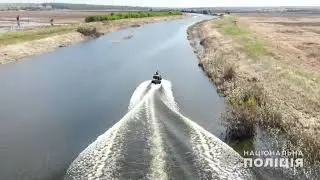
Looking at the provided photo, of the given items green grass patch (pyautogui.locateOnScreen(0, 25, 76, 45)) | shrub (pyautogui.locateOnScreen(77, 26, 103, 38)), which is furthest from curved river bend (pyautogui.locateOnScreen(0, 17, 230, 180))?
shrub (pyautogui.locateOnScreen(77, 26, 103, 38))

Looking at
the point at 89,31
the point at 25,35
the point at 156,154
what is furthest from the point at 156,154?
the point at 89,31

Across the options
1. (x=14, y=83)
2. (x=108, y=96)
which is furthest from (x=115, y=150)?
(x=14, y=83)

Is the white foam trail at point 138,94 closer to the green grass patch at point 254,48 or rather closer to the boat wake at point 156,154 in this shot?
the boat wake at point 156,154

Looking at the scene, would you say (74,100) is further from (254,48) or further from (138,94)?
(254,48)

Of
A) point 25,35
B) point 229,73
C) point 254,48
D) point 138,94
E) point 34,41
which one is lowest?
point 34,41

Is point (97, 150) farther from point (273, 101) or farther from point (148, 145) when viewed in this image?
point (273, 101)

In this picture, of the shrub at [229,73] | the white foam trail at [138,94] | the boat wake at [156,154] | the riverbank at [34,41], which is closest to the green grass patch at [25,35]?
the riverbank at [34,41]

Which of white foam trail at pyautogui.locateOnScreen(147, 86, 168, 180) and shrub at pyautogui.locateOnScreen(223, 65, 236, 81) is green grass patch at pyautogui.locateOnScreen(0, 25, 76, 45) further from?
white foam trail at pyautogui.locateOnScreen(147, 86, 168, 180)

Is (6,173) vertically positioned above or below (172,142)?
below
